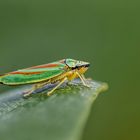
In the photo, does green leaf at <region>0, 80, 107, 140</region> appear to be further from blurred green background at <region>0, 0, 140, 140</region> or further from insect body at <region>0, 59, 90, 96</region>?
blurred green background at <region>0, 0, 140, 140</region>

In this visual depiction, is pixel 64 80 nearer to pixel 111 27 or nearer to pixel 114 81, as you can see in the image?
pixel 114 81

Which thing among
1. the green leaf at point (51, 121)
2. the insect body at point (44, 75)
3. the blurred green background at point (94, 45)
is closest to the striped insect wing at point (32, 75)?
the insect body at point (44, 75)

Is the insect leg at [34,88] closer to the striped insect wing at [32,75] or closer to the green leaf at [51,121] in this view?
the striped insect wing at [32,75]

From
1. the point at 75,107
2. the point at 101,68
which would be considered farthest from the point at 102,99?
the point at 75,107

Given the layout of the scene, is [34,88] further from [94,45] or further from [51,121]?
[94,45]

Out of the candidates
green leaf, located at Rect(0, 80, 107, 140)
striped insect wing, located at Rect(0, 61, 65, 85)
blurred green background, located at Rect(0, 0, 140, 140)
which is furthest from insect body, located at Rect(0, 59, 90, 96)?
green leaf, located at Rect(0, 80, 107, 140)

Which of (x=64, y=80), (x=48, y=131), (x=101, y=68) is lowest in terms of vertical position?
(x=48, y=131)

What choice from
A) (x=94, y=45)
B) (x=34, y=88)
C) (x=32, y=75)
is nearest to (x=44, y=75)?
(x=32, y=75)
